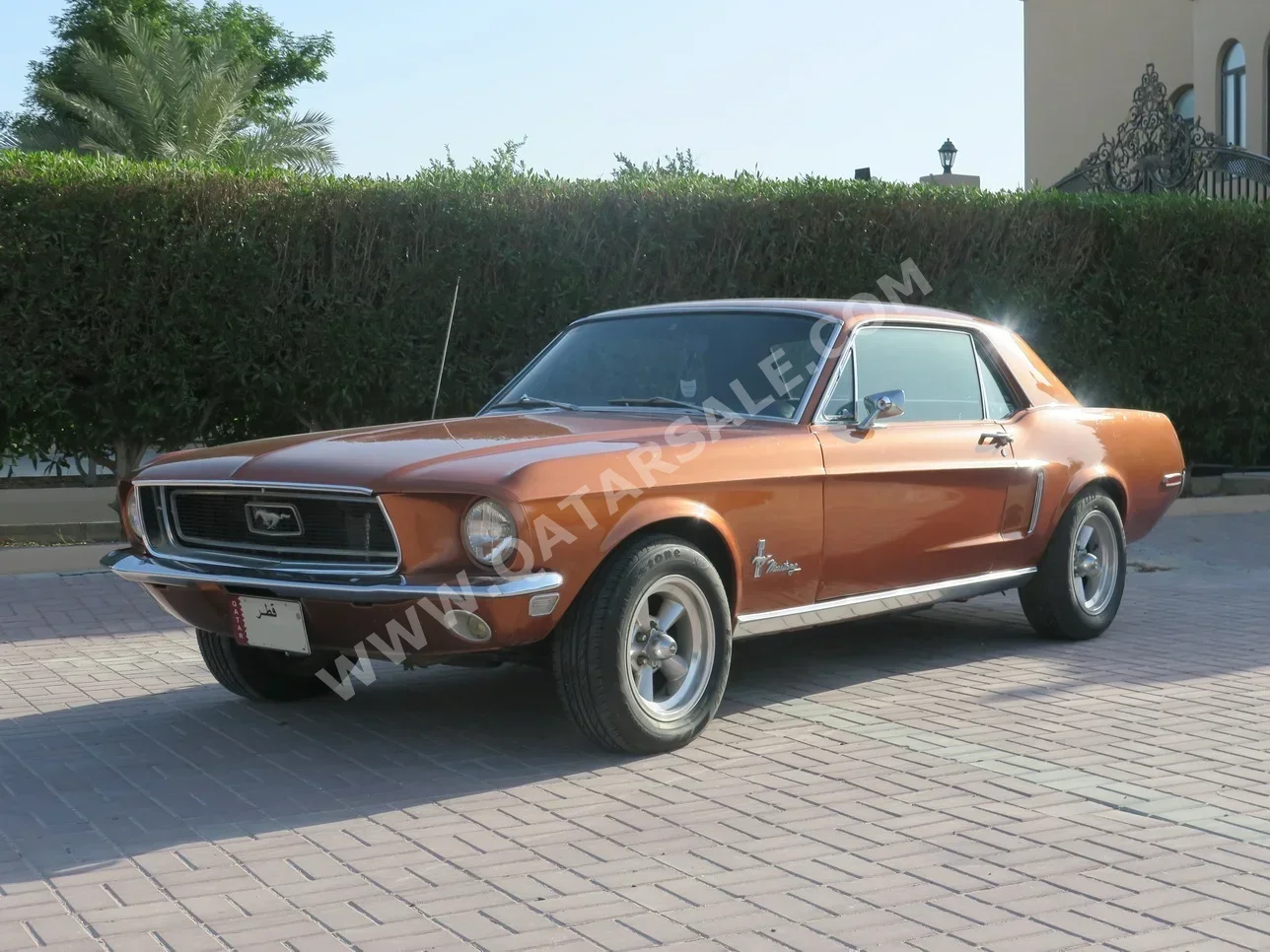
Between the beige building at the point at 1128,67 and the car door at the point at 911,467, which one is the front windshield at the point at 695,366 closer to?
the car door at the point at 911,467

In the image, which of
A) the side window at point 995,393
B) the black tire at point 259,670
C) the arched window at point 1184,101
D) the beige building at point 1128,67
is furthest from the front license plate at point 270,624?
the arched window at point 1184,101

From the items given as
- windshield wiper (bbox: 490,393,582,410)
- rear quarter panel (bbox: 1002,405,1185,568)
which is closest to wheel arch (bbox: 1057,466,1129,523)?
rear quarter panel (bbox: 1002,405,1185,568)

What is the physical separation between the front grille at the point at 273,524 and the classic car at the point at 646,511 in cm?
1

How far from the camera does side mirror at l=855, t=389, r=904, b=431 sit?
5.96m

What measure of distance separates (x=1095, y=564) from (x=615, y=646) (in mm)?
3541

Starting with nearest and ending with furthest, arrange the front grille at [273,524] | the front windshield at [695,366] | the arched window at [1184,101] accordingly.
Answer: the front grille at [273,524], the front windshield at [695,366], the arched window at [1184,101]

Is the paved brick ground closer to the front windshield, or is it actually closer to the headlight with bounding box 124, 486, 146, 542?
the headlight with bounding box 124, 486, 146, 542

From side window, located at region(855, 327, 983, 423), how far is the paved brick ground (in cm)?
125

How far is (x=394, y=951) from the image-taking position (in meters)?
3.47

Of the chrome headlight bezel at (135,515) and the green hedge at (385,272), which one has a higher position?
the green hedge at (385,272)

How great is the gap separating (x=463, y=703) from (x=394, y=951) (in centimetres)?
268

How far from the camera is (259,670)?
239 inches

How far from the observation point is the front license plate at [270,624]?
4.97 meters

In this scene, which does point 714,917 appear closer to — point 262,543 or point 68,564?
point 262,543
